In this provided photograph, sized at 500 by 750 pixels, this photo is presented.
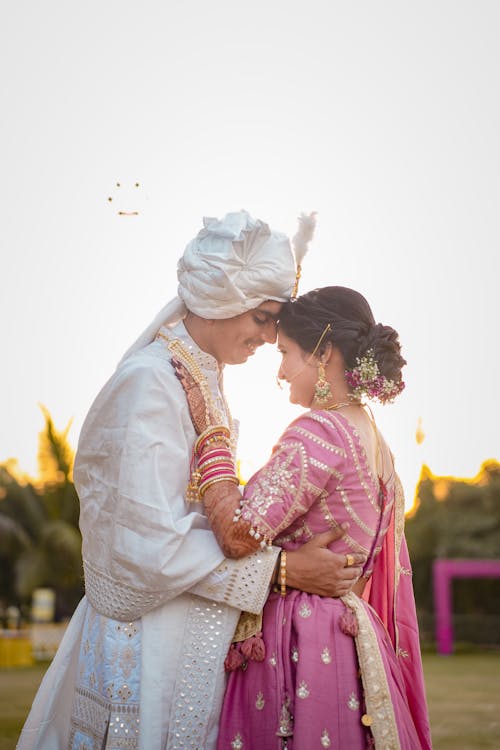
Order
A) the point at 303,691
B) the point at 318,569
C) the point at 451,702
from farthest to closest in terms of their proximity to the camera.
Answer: the point at 451,702 < the point at 318,569 < the point at 303,691

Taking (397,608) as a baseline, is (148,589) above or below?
above

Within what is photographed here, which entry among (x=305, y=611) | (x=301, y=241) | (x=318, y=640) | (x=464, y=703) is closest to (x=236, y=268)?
(x=301, y=241)

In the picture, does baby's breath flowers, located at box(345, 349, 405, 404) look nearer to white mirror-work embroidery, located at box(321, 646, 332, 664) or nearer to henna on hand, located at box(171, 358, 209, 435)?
henna on hand, located at box(171, 358, 209, 435)

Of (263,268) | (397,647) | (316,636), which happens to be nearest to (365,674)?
(316,636)

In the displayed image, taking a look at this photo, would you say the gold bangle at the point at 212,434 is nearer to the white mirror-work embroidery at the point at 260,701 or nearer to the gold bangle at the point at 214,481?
the gold bangle at the point at 214,481

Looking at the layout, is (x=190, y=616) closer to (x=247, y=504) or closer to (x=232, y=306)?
(x=247, y=504)

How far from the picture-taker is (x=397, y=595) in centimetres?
372

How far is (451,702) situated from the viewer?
1307 centimetres

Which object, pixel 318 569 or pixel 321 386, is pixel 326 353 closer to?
pixel 321 386

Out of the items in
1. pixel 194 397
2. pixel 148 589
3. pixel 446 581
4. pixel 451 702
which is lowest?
pixel 451 702

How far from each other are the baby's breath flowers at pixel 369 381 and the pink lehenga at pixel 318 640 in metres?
0.16

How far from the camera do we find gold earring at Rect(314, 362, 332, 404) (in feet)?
11.7

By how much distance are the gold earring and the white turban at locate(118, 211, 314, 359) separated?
13.1 inches

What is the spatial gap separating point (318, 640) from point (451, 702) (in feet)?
35.5
